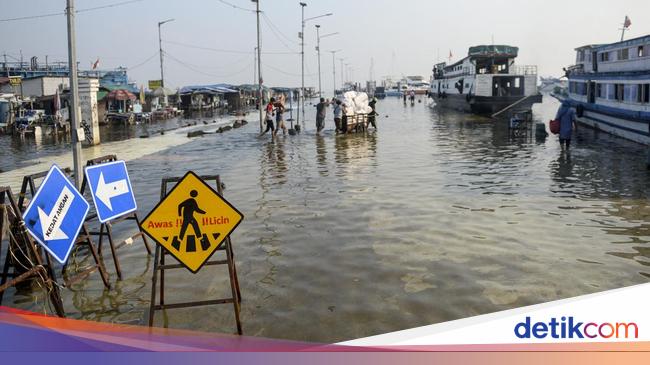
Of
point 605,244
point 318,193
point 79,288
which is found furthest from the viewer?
point 318,193

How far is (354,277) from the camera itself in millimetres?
7406

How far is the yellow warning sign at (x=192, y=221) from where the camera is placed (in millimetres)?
5332

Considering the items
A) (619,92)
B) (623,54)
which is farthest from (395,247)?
(623,54)

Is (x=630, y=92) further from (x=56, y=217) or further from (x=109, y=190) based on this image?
(x=56, y=217)

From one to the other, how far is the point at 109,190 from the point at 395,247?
14.2ft

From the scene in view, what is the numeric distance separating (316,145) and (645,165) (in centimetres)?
1288

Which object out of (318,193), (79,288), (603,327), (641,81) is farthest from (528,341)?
(641,81)

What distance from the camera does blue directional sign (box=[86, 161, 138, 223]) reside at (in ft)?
23.5

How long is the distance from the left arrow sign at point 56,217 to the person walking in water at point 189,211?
1.82m

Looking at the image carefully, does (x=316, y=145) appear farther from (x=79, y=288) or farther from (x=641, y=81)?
(x=79, y=288)

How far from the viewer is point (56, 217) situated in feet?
20.6

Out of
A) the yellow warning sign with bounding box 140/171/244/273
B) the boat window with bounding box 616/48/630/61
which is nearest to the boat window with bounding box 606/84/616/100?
the boat window with bounding box 616/48/630/61

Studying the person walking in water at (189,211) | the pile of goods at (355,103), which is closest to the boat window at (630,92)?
the pile of goods at (355,103)

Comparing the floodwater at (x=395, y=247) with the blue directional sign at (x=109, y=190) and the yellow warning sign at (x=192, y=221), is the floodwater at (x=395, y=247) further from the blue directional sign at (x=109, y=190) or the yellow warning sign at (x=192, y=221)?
the yellow warning sign at (x=192, y=221)
